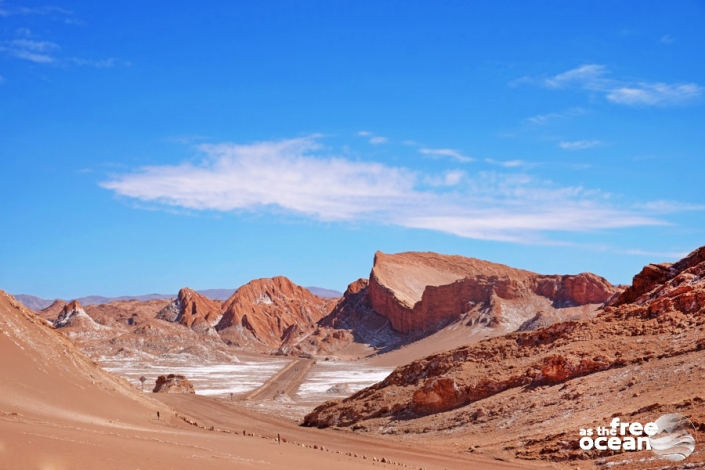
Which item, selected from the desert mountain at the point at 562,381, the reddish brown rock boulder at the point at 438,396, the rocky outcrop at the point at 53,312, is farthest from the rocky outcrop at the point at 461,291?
the rocky outcrop at the point at 53,312

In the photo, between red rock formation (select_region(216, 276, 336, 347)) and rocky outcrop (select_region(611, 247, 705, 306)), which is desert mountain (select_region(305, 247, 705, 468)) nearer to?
rocky outcrop (select_region(611, 247, 705, 306))

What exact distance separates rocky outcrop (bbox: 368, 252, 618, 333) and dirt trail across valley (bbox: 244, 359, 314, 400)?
2586 cm

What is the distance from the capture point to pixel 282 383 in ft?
207

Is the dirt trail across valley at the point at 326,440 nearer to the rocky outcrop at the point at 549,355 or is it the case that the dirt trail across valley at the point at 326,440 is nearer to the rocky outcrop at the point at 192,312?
the rocky outcrop at the point at 549,355

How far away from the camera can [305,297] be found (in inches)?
7377

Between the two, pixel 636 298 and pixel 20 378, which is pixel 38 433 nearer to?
pixel 20 378

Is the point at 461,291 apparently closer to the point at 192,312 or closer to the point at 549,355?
the point at 192,312

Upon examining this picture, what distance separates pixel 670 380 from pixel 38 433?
1516 centimetres

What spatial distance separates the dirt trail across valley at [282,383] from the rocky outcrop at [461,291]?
2586 cm

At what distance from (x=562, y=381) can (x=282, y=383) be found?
44145 millimetres

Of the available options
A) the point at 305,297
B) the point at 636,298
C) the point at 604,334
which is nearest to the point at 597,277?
the point at 636,298

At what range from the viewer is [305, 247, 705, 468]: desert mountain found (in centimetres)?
1770

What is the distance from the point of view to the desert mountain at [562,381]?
58.1ft

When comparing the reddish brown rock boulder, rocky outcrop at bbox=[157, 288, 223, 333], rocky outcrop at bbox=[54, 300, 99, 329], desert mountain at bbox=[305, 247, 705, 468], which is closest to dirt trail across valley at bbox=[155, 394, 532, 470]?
desert mountain at bbox=[305, 247, 705, 468]
